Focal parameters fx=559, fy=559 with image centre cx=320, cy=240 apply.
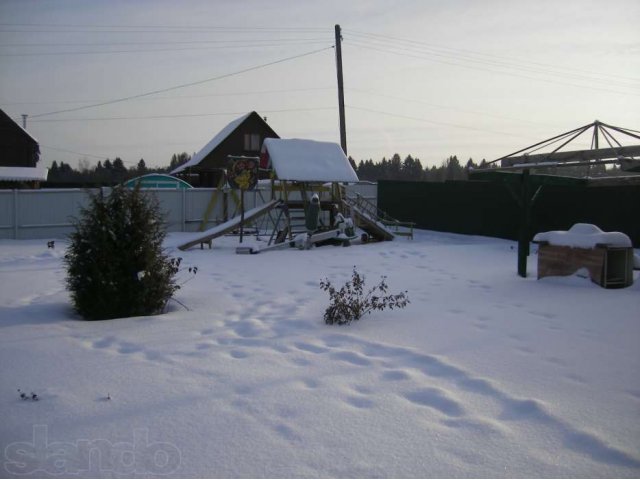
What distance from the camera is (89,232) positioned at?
621 cm

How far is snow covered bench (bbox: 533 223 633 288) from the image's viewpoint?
26.1 feet

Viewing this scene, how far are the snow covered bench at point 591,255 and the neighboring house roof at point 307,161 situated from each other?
7.46 meters

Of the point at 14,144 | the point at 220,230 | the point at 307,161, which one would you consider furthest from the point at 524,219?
the point at 14,144

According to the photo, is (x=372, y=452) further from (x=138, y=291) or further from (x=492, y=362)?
(x=138, y=291)

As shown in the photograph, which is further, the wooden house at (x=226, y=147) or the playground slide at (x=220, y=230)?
the wooden house at (x=226, y=147)

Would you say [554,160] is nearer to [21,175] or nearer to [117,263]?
[117,263]

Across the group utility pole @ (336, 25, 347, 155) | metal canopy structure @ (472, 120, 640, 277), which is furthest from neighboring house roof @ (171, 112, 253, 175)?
metal canopy structure @ (472, 120, 640, 277)

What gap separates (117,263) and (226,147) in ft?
107

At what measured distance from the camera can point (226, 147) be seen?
124 ft

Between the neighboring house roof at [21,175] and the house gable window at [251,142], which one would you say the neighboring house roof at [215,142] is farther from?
the neighboring house roof at [21,175]

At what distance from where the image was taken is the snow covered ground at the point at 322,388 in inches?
114

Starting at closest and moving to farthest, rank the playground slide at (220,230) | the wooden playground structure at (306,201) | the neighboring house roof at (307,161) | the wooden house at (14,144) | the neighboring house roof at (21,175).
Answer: the playground slide at (220,230) → the wooden playground structure at (306,201) → the neighboring house roof at (307,161) → the neighboring house roof at (21,175) → the wooden house at (14,144)

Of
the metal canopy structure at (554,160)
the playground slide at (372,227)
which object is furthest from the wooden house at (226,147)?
the metal canopy structure at (554,160)

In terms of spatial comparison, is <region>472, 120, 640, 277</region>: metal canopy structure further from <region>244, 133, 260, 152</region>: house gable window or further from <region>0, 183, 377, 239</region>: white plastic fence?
<region>244, 133, 260, 152</region>: house gable window
